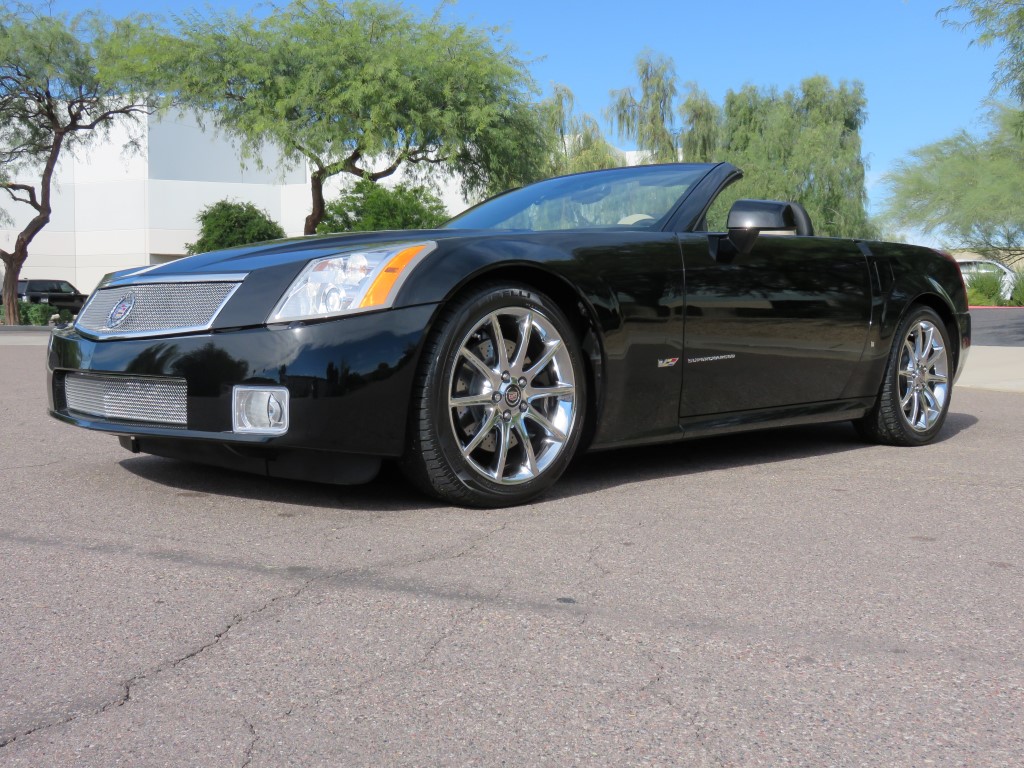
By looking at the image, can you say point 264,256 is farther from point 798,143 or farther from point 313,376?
point 798,143

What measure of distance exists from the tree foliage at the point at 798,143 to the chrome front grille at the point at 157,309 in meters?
37.5

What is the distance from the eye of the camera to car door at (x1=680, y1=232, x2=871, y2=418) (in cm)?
466

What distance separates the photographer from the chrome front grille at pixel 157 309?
3891 millimetres

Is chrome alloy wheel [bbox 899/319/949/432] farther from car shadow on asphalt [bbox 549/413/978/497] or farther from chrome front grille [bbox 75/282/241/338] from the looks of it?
chrome front grille [bbox 75/282/241/338]

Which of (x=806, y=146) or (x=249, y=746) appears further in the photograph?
(x=806, y=146)

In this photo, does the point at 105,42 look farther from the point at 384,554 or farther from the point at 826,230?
the point at 384,554

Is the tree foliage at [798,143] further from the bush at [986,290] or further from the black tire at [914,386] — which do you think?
the black tire at [914,386]

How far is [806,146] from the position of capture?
4200cm

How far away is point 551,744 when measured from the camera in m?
2.03

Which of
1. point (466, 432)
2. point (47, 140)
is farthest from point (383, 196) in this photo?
point (466, 432)

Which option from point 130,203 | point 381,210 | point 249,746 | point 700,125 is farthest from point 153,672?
point 130,203

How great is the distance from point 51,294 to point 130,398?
38149mm

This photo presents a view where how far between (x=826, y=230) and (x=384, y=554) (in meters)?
39.6

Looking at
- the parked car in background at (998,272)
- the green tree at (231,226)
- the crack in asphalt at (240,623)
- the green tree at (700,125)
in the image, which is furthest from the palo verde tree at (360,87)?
the crack in asphalt at (240,623)
